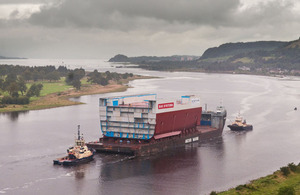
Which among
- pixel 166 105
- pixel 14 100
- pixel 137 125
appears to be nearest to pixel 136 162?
pixel 137 125

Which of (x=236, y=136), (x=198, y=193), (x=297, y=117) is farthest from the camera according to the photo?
(x=297, y=117)

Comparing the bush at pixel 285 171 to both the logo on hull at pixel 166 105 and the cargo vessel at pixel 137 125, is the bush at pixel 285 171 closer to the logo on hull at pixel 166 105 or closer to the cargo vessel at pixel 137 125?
the cargo vessel at pixel 137 125

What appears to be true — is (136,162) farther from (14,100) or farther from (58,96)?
(58,96)

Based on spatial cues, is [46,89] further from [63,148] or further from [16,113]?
[63,148]

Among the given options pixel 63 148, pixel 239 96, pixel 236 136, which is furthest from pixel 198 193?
pixel 239 96

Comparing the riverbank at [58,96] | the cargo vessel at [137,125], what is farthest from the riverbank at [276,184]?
the riverbank at [58,96]

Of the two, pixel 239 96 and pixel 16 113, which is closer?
pixel 16 113
